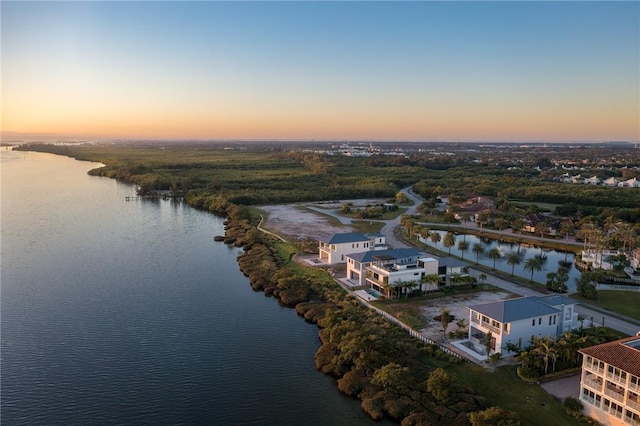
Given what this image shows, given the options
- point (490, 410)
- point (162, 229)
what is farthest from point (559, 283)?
point (162, 229)

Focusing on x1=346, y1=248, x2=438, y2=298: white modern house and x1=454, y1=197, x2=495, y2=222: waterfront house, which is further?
x1=454, y1=197, x2=495, y2=222: waterfront house

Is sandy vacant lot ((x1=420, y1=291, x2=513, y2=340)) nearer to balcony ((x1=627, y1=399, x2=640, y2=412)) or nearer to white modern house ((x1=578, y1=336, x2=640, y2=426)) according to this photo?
white modern house ((x1=578, y1=336, x2=640, y2=426))

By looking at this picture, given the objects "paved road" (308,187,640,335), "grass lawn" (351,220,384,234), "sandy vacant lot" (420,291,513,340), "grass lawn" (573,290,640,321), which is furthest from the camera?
"grass lawn" (351,220,384,234)

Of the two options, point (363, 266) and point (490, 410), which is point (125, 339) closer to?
point (363, 266)

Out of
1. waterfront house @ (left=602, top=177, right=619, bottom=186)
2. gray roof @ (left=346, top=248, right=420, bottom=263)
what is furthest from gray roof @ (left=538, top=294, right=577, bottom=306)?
waterfront house @ (left=602, top=177, right=619, bottom=186)

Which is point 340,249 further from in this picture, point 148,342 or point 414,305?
point 148,342
